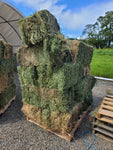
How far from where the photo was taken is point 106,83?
7492 millimetres

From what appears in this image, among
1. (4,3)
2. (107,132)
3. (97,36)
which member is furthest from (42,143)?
(97,36)

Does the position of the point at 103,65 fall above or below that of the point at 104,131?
above

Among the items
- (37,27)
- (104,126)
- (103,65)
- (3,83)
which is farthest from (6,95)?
(103,65)

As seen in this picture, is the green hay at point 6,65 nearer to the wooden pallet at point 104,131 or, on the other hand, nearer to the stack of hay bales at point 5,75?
the stack of hay bales at point 5,75

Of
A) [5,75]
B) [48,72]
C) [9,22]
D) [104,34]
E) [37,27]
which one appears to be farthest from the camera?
[104,34]

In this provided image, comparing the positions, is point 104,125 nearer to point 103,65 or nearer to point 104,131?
point 104,131

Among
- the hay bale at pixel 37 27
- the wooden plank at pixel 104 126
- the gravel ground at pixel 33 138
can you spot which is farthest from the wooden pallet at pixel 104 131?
the hay bale at pixel 37 27

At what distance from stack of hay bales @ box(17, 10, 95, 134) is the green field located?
6.29 m

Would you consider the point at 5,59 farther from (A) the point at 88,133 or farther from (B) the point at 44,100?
(A) the point at 88,133

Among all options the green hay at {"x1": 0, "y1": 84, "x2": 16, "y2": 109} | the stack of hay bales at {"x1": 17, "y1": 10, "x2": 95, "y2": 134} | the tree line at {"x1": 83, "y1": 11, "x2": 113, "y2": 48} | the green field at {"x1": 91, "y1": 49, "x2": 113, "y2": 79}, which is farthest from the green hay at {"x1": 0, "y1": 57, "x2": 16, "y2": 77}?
the tree line at {"x1": 83, "y1": 11, "x2": 113, "y2": 48}

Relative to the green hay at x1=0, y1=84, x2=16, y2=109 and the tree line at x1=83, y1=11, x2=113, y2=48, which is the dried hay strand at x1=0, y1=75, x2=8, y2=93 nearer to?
the green hay at x1=0, y1=84, x2=16, y2=109

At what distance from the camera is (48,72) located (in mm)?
2557

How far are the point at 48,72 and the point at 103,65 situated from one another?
7536 mm

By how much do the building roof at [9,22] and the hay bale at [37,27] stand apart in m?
4.77
